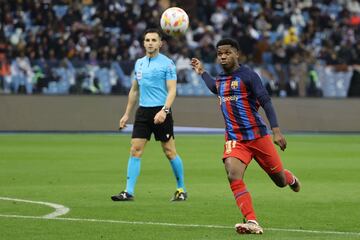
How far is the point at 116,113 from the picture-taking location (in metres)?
32.4

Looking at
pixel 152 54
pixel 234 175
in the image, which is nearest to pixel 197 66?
pixel 234 175

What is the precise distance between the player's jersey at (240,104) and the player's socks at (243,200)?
53 centimetres

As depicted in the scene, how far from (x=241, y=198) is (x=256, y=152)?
619 mm

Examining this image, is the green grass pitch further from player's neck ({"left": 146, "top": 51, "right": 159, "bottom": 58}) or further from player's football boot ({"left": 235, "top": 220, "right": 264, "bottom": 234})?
player's neck ({"left": 146, "top": 51, "right": 159, "bottom": 58})

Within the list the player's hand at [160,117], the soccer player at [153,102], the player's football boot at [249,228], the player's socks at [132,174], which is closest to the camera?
the player's football boot at [249,228]

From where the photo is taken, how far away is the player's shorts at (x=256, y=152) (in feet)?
33.2

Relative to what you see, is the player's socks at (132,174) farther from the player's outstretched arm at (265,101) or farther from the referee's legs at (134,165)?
the player's outstretched arm at (265,101)

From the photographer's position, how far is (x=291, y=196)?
13.9 meters

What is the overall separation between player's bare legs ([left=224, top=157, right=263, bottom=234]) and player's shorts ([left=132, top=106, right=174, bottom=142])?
347 centimetres

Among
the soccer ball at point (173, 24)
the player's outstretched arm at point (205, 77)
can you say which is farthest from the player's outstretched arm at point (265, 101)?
the soccer ball at point (173, 24)

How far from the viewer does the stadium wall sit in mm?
31891

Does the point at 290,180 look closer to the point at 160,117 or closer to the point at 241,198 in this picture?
the point at 241,198

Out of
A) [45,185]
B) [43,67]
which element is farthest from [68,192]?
[43,67]

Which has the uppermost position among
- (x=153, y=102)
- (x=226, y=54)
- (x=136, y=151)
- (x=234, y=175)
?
(x=226, y=54)
